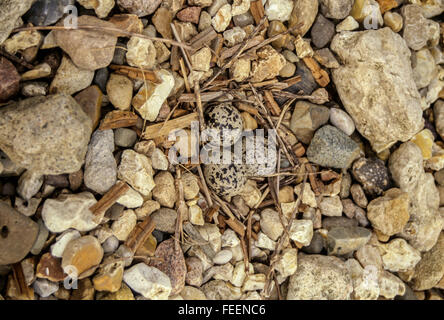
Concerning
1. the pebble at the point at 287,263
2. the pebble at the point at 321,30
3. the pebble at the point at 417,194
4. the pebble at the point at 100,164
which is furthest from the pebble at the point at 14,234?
the pebble at the point at 417,194

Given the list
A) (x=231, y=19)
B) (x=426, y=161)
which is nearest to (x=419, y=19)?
(x=426, y=161)

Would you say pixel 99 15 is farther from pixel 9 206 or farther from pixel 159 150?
pixel 9 206

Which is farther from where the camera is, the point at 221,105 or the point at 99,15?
the point at 221,105

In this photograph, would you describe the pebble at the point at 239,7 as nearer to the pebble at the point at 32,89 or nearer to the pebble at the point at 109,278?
the pebble at the point at 32,89

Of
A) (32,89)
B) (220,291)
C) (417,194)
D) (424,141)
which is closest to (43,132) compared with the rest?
(32,89)

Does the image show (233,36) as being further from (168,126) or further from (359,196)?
(359,196)

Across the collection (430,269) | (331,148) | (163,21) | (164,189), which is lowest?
(430,269)
